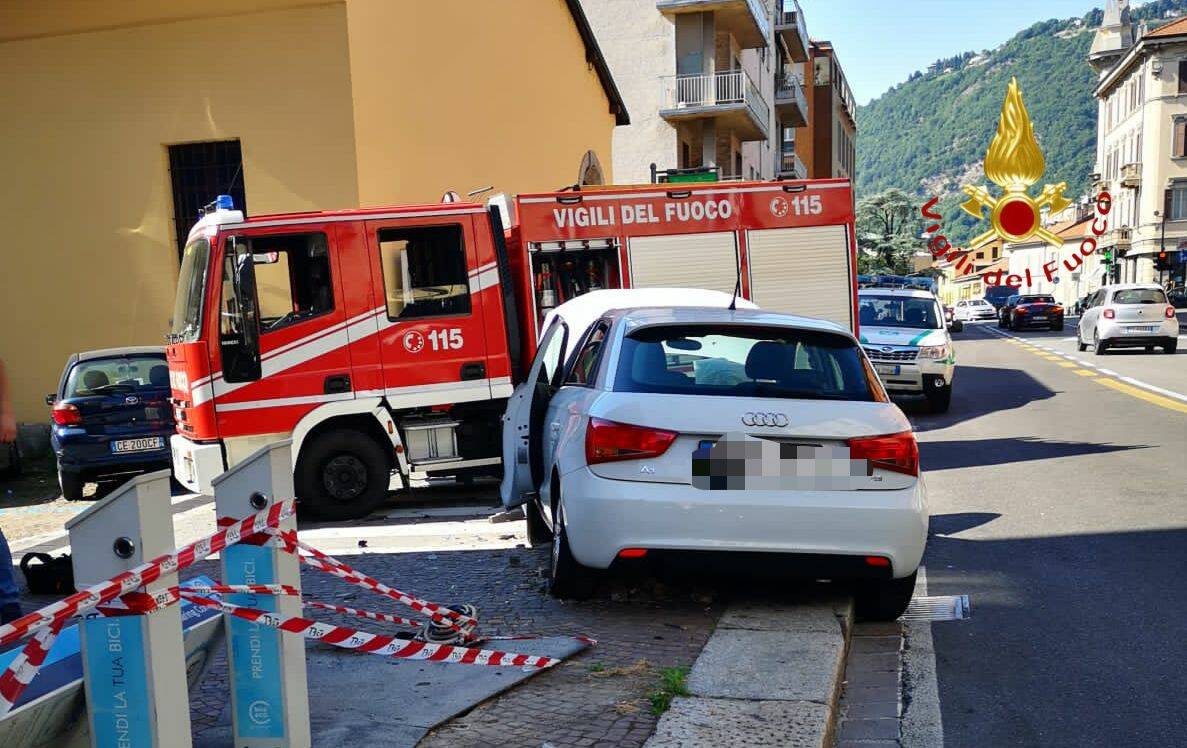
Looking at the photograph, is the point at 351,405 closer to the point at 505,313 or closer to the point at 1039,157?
the point at 505,313

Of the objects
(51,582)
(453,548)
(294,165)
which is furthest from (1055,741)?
(294,165)

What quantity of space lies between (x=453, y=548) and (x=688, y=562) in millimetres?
2685

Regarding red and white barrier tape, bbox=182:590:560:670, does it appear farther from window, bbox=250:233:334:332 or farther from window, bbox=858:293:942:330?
window, bbox=858:293:942:330

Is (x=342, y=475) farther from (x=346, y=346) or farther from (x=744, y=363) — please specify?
(x=744, y=363)

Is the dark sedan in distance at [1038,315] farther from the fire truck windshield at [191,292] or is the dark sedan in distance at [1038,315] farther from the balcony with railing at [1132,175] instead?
the fire truck windshield at [191,292]

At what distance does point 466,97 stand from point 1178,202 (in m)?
64.1

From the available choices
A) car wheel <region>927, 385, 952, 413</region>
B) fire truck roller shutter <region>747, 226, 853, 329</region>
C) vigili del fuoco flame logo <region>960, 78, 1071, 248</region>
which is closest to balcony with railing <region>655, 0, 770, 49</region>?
vigili del fuoco flame logo <region>960, 78, 1071, 248</region>

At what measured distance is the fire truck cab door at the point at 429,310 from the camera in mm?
8547

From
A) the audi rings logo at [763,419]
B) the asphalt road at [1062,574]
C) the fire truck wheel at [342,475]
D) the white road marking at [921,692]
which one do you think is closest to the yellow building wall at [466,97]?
the fire truck wheel at [342,475]

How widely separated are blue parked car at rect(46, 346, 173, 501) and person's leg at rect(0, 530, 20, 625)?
666cm

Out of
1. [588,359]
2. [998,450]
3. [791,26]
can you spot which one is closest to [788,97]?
[791,26]

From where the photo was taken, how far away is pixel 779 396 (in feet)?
16.6

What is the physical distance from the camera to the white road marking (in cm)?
388

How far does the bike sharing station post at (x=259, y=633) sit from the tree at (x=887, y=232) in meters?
63.1
